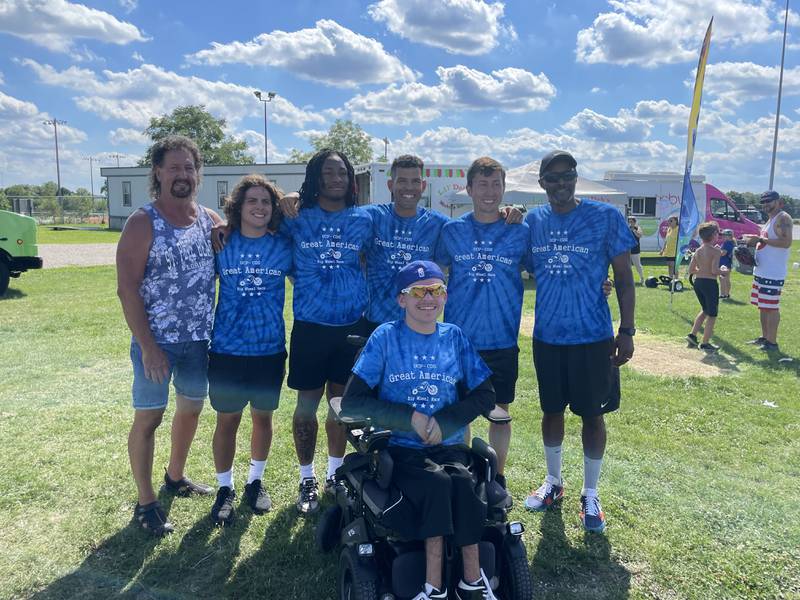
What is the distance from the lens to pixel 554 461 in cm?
387

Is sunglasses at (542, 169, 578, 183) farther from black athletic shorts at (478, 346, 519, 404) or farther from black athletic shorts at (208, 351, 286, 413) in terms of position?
Answer: black athletic shorts at (208, 351, 286, 413)

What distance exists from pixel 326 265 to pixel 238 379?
2.84 feet

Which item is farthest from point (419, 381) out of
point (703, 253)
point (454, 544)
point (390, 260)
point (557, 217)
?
point (703, 253)

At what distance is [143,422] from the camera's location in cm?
347

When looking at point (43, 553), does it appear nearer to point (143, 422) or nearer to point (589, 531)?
point (143, 422)

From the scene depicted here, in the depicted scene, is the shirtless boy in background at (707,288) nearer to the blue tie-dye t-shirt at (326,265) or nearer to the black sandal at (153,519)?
the blue tie-dye t-shirt at (326,265)

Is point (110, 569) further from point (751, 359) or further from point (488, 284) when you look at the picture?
point (751, 359)

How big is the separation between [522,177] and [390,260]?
51.4ft

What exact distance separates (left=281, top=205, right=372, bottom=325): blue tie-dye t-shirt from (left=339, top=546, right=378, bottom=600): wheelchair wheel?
4.73 ft

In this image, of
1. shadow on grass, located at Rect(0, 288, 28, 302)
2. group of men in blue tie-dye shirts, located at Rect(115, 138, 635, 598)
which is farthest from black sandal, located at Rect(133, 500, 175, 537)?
shadow on grass, located at Rect(0, 288, 28, 302)

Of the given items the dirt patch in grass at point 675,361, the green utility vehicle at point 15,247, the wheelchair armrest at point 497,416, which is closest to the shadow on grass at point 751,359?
the dirt patch in grass at point 675,361

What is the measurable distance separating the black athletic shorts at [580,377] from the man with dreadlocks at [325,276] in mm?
1195

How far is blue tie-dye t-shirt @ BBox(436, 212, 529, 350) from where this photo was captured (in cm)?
355

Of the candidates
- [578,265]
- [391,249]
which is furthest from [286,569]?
[578,265]
